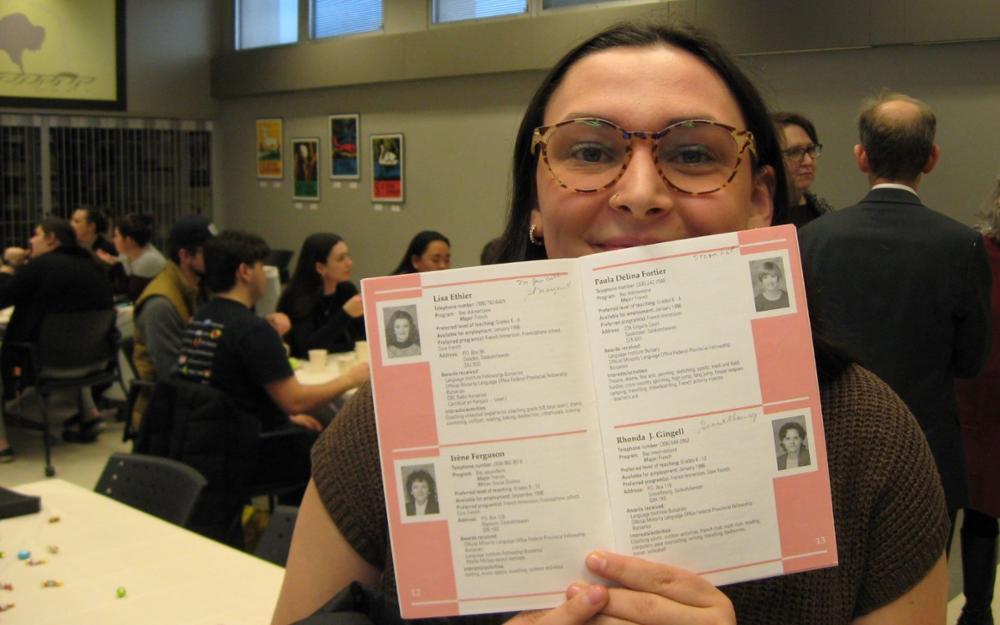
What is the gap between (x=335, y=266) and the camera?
17.9 feet

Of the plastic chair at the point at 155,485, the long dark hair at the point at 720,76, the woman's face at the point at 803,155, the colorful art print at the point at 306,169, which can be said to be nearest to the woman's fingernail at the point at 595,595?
the long dark hair at the point at 720,76

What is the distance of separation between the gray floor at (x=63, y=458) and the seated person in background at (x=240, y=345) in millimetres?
2147

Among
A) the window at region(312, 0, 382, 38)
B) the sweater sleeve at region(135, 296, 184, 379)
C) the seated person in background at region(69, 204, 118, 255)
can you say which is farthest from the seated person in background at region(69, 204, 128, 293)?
the window at region(312, 0, 382, 38)

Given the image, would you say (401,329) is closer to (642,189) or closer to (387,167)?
(642,189)

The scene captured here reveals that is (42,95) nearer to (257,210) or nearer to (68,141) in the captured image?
(68,141)

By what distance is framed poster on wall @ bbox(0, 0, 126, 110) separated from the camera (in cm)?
1005

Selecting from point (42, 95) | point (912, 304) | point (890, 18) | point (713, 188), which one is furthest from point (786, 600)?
point (42, 95)

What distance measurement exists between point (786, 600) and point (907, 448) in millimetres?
212

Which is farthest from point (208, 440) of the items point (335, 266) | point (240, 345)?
point (335, 266)

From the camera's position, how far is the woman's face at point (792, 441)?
92cm

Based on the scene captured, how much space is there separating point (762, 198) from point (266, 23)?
1107cm

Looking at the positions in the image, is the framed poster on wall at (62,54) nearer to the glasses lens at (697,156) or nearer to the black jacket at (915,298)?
the black jacket at (915,298)

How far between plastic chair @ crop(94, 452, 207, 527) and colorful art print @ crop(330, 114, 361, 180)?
24.2 feet

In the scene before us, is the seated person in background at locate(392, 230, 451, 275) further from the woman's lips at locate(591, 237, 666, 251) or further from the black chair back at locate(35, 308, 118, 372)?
the woman's lips at locate(591, 237, 666, 251)
